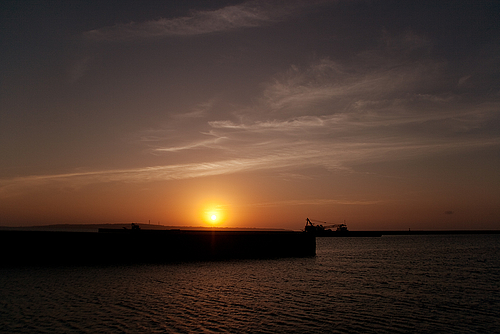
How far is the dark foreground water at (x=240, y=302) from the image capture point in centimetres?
1923

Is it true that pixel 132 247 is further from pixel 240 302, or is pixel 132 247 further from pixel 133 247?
pixel 240 302

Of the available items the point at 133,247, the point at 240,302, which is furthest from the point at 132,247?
the point at 240,302

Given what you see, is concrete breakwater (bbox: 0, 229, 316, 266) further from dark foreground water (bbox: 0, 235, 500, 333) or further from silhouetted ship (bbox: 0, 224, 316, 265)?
dark foreground water (bbox: 0, 235, 500, 333)

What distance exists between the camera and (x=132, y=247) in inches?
2052

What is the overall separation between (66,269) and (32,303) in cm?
1823

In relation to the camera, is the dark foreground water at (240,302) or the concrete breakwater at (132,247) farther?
the concrete breakwater at (132,247)

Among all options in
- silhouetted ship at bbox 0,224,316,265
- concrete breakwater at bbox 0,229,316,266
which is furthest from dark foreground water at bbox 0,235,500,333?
concrete breakwater at bbox 0,229,316,266

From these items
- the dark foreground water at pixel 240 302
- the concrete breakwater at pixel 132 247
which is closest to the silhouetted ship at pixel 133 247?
the concrete breakwater at pixel 132 247

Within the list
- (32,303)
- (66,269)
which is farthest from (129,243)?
(32,303)

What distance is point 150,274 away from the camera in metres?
38.2

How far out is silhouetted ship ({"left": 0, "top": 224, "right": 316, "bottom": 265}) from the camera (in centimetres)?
4628

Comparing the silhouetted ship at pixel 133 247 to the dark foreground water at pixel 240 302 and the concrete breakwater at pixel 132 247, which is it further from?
the dark foreground water at pixel 240 302

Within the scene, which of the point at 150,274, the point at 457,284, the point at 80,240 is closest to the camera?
the point at 457,284

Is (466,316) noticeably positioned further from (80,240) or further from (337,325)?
(80,240)
